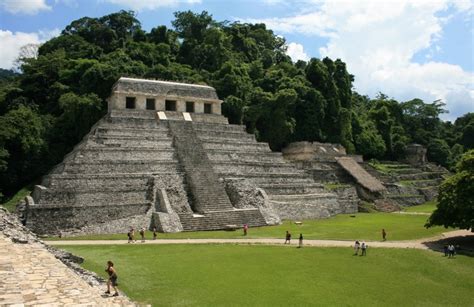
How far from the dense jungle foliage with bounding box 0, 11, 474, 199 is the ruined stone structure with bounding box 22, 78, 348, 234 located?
552 cm

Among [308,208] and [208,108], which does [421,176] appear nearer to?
[308,208]

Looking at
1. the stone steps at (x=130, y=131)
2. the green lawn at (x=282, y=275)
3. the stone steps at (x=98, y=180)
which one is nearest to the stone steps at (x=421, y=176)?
the stone steps at (x=130, y=131)

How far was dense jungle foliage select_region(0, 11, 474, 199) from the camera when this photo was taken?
132 feet

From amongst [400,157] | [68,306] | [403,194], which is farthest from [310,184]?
[400,157]

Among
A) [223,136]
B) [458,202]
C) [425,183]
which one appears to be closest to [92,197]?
[223,136]

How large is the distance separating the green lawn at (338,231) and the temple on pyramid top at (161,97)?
15205mm

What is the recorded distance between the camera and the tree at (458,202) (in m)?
23.3

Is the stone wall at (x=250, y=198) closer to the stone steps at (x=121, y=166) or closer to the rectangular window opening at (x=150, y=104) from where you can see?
the stone steps at (x=121, y=166)

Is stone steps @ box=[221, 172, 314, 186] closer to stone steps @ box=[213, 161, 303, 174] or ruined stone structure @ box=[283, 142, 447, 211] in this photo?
stone steps @ box=[213, 161, 303, 174]

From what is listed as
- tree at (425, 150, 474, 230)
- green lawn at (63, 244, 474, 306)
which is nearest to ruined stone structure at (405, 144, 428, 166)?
tree at (425, 150, 474, 230)

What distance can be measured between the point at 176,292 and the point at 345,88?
5036 cm

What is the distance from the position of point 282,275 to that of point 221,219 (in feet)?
40.5

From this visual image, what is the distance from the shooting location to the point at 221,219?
29.1 metres

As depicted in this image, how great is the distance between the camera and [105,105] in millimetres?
42375
